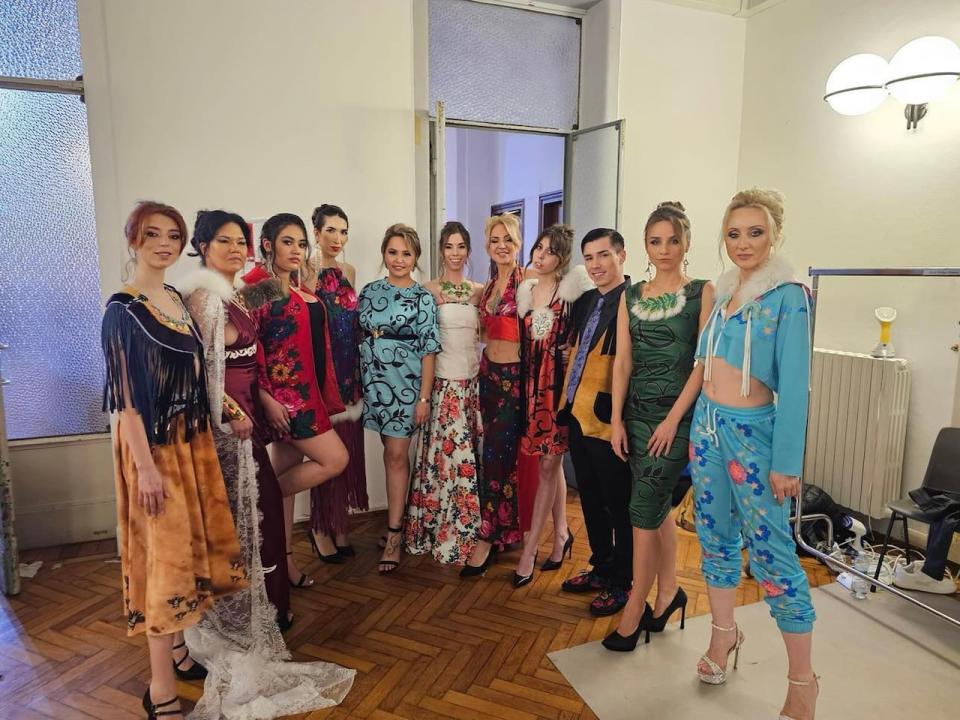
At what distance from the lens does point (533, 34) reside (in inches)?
154

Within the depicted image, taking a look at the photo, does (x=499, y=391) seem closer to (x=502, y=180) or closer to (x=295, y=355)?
(x=295, y=355)

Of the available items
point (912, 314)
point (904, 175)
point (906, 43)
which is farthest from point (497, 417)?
point (906, 43)

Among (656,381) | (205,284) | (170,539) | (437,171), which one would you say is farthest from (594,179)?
(170,539)

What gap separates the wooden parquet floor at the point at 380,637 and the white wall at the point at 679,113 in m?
2.24

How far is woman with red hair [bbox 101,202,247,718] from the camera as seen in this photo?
1657 mm

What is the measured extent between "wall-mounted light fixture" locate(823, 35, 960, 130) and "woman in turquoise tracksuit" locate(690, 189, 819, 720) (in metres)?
1.72

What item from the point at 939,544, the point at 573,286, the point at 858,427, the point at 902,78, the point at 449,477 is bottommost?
the point at 939,544

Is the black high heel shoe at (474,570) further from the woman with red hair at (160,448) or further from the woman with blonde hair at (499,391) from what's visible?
the woman with red hair at (160,448)

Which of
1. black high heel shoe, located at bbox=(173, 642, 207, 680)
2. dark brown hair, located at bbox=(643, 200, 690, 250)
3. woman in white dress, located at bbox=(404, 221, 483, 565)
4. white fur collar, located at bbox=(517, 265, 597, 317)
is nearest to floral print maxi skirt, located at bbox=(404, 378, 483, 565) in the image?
woman in white dress, located at bbox=(404, 221, 483, 565)

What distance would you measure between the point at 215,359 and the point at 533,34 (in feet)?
10.1

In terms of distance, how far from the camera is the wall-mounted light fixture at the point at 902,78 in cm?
273

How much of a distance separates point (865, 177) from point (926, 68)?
0.67 metres

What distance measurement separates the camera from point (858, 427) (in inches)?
126

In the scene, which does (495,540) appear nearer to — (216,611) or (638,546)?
(638,546)
